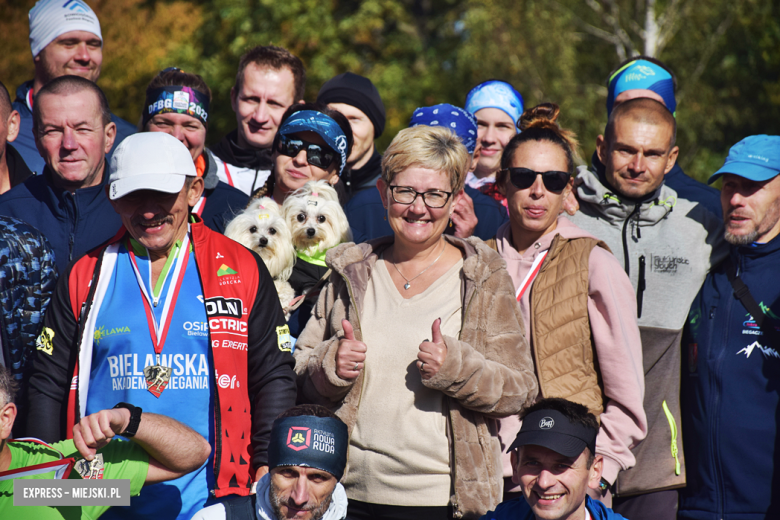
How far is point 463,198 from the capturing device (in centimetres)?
498

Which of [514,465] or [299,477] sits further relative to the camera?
[514,465]

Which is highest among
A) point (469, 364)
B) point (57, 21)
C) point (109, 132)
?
point (57, 21)

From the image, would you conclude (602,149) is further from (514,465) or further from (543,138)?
(514,465)

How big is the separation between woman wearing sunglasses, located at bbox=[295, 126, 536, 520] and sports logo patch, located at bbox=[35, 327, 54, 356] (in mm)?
1167

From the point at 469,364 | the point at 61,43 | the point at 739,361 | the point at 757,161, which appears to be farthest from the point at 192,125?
the point at 739,361

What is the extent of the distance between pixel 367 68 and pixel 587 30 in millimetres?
6260

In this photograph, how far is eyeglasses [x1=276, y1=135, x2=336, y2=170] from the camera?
4949 mm

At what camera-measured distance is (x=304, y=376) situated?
387cm

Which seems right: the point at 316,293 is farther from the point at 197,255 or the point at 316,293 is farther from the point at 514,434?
the point at 514,434

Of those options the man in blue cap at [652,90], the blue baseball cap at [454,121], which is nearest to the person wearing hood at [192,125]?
the blue baseball cap at [454,121]

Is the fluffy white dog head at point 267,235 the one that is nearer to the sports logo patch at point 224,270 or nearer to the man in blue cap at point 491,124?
the sports logo patch at point 224,270

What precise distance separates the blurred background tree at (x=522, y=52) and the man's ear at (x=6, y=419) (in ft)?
50.5

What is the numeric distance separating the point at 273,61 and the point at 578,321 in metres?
3.24

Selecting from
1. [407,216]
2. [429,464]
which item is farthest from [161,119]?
[429,464]
